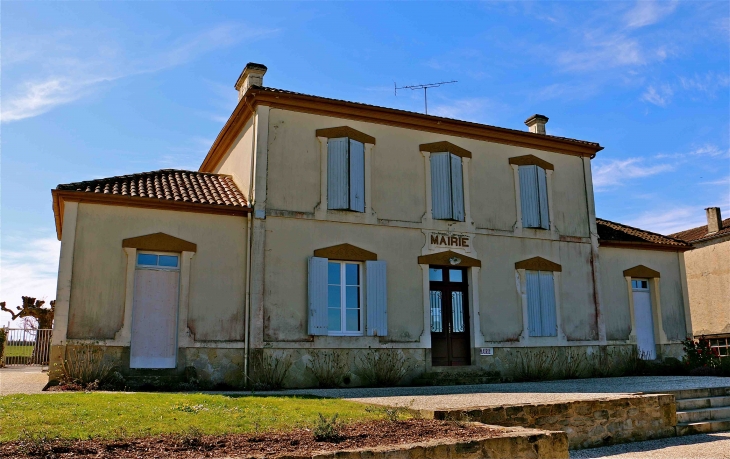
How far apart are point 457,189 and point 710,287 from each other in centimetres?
1587

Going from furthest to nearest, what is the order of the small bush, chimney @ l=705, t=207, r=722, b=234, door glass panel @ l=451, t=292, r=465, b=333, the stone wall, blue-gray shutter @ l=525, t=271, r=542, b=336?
chimney @ l=705, t=207, r=722, b=234, blue-gray shutter @ l=525, t=271, r=542, b=336, door glass panel @ l=451, t=292, r=465, b=333, the stone wall, the small bush

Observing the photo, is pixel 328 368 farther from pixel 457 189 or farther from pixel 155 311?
pixel 457 189

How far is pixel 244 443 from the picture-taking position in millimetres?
5844

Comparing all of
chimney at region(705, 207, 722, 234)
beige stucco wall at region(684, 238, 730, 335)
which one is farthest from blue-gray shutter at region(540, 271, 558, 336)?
chimney at region(705, 207, 722, 234)

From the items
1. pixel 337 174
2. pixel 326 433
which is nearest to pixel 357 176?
pixel 337 174

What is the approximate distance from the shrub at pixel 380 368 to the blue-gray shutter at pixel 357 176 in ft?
10.5

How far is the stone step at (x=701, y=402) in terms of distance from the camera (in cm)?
1062

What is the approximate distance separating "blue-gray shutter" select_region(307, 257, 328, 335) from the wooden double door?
112 inches

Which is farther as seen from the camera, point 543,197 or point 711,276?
point 711,276

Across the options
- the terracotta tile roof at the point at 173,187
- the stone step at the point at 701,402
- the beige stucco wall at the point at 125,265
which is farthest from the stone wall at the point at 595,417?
the terracotta tile roof at the point at 173,187

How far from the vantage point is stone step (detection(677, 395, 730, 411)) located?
1062 cm

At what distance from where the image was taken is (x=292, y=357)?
12.8 meters

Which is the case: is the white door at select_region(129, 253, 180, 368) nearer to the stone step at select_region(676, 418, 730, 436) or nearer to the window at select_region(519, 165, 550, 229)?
the window at select_region(519, 165, 550, 229)

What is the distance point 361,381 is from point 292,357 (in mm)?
1605
